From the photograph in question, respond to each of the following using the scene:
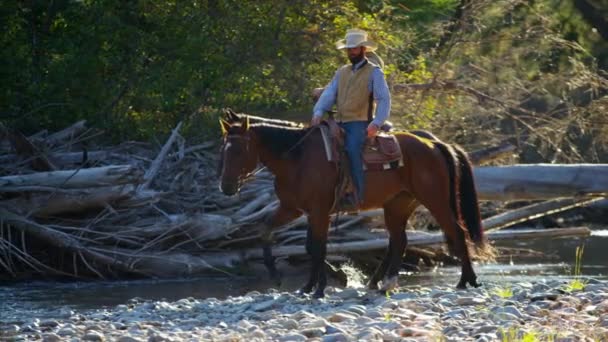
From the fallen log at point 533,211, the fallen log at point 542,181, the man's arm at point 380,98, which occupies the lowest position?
the fallen log at point 533,211

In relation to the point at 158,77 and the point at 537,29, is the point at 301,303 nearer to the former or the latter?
the point at 158,77

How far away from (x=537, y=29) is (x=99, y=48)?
753 cm

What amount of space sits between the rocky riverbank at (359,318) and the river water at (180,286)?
840 mm

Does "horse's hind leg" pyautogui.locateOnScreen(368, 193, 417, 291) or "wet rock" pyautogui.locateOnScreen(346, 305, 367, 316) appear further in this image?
"horse's hind leg" pyautogui.locateOnScreen(368, 193, 417, 291)

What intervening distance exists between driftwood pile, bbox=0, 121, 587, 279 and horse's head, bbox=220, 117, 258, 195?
111 inches

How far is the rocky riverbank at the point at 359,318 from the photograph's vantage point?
7750mm

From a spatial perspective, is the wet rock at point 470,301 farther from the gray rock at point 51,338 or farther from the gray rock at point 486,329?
the gray rock at point 51,338

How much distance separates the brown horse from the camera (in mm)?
10555

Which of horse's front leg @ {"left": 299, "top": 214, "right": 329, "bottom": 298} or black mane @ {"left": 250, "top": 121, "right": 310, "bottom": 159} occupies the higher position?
black mane @ {"left": 250, "top": 121, "right": 310, "bottom": 159}

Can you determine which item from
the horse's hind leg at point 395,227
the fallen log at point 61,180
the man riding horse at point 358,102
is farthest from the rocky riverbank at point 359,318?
the fallen log at point 61,180

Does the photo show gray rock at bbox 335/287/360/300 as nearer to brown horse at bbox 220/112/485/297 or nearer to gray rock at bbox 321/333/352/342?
brown horse at bbox 220/112/485/297

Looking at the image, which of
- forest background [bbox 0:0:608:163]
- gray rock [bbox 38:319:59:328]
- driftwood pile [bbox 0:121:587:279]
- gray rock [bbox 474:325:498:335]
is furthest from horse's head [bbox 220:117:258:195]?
forest background [bbox 0:0:608:163]

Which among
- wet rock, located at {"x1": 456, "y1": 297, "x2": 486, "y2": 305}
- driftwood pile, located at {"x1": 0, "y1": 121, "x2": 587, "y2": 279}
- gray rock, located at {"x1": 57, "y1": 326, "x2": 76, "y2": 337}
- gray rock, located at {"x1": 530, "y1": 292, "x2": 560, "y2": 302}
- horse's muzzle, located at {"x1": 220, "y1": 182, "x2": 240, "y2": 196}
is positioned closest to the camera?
gray rock, located at {"x1": 57, "y1": 326, "x2": 76, "y2": 337}

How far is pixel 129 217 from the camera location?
1491 cm
